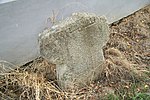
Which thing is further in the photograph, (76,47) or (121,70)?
(121,70)

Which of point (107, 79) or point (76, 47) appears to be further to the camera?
point (107, 79)

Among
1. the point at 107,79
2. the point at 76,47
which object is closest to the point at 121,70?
the point at 107,79

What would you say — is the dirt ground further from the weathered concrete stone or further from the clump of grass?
the weathered concrete stone

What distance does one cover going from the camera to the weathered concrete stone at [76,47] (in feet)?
10.6

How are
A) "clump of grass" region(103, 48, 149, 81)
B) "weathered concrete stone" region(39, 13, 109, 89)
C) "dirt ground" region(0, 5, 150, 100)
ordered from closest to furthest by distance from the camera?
"weathered concrete stone" region(39, 13, 109, 89) → "dirt ground" region(0, 5, 150, 100) → "clump of grass" region(103, 48, 149, 81)

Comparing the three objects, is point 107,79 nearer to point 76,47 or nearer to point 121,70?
point 121,70

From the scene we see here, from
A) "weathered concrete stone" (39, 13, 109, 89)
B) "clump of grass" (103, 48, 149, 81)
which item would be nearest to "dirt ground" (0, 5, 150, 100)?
"clump of grass" (103, 48, 149, 81)

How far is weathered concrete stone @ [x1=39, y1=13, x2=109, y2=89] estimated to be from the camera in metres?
3.23

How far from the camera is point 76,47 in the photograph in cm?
338

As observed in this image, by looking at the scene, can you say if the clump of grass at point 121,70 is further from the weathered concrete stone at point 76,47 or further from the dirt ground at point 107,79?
the weathered concrete stone at point 76,47

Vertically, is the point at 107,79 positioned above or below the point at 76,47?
below

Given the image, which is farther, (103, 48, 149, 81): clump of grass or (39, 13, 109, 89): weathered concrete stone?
(103, 48, 149, 81): clump of grass

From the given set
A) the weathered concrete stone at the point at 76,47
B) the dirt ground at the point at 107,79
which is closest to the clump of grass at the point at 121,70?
the dirt ground at the point at 107,79

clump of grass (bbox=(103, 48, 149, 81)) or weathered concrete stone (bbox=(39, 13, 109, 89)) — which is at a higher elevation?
weathered concrete stone (bbox=(39, 13, 109, 89))
